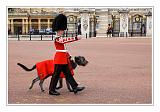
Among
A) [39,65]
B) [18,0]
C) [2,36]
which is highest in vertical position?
[18,0]

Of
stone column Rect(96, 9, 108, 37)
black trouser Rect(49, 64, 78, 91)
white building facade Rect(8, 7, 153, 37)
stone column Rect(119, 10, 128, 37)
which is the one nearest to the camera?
black trouser Rect(49, 64, 78, 91)

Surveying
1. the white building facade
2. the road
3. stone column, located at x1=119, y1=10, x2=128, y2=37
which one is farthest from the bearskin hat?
stone column, located at x1=119, y1=10, x2=128, y2=37

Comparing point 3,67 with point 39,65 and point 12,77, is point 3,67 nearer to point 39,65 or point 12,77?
point 39,65

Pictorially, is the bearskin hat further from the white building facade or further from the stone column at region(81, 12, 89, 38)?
the stone column at region(81, 12, 89, 38)

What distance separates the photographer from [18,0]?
7641mm

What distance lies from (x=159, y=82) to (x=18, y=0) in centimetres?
285

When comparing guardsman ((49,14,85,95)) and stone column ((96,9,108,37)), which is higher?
stone column ((96,9,108,37))

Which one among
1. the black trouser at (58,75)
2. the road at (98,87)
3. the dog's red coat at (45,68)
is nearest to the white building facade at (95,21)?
the road at (98,87)

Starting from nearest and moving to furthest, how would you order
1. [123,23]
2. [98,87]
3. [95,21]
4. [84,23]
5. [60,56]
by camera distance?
[60,56], [98,87], [84,23], [123,23], [95,21]

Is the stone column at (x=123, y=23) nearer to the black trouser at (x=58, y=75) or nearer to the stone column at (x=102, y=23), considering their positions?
the stone column at (x=102, y=23)

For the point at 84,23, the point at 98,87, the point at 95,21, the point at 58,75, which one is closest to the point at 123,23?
the point at 95,21

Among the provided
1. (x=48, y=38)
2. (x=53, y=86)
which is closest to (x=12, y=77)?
(x=53, y=86)

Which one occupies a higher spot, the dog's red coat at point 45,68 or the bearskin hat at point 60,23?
the bearskin hat at point 60,23

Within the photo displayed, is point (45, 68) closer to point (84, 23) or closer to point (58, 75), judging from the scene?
point (58, 75)
